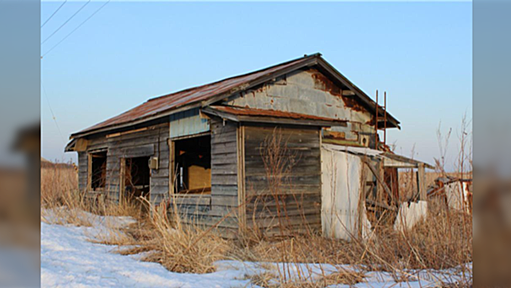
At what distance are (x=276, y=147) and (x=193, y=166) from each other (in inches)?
283

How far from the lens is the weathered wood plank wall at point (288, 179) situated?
318 inches

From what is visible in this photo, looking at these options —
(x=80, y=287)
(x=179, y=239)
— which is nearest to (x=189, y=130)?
(x=179, y=239)

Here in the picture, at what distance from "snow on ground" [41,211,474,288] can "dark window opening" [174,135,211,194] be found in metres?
6.06

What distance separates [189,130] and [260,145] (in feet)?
6.08

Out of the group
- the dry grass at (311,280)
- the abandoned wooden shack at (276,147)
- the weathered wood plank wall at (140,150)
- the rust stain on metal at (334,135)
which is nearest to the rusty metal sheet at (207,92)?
the abandoned wooden shack at (276,147)

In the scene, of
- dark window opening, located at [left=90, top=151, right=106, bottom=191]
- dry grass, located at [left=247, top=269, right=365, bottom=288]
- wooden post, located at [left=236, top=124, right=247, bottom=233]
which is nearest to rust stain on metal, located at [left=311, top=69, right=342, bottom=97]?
wooden post, located at [left=236, top=124, right=247, bottom=233]

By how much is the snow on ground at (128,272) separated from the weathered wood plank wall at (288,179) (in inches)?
89.6

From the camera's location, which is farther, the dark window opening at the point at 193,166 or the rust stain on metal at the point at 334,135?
the dark window opening at the point at 193,166

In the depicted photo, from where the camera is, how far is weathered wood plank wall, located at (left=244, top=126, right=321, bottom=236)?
8070 mm

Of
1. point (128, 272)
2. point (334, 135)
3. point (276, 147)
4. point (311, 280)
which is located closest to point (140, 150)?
point (334, 135)

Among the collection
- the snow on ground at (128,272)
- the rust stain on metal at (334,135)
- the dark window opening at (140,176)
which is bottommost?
the snow on ground at (128,272)

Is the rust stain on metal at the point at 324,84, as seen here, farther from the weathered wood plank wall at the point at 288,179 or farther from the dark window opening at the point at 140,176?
the dark window opening at the point at 140,176
